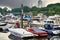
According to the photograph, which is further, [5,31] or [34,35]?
[5,31]

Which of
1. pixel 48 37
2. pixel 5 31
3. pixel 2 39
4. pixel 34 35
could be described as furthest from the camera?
pixel 5 31

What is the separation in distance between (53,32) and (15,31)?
2968 mm

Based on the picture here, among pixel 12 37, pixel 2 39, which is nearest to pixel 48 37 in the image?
pixel 12 37

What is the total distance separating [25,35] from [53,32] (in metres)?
2.62

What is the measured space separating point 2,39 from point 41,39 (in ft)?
15.5

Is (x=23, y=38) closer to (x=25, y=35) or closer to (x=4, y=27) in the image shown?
(x=25, y=35)

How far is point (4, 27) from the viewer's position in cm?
2567

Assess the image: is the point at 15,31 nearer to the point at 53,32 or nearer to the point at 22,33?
the point at 22,33

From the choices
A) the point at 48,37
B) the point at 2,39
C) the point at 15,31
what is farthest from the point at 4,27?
the point at 48,37

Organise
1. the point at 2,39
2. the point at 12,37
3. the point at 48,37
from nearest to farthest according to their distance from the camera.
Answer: the point at 48,37
the point at 12,37
the point at 2,39

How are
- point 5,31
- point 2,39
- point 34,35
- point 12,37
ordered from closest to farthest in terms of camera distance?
point 34,35 → point 12,37 → point 2,39 → point 5,31

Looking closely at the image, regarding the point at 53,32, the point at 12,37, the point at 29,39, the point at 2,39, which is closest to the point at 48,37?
the point at 53,32

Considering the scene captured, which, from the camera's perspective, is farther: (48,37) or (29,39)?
(48,37)

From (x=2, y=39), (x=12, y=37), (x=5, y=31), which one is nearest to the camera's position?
(x=12, y=37)
